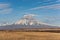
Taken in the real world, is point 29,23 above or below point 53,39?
above

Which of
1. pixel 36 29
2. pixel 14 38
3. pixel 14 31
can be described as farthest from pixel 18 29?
pixel 14 38

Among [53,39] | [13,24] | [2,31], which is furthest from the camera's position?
[2,31]

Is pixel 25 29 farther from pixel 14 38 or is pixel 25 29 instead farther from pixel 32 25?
pixel 14 38

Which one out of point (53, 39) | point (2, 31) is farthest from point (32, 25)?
point (53, 39)

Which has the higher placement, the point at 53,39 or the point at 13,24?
the point at 13,24

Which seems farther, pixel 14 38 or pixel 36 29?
pixel 36 29

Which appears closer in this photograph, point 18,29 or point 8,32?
point 8,32

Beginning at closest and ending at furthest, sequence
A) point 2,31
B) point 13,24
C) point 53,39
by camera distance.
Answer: point 53,39 → point 13,24 → point 2,31

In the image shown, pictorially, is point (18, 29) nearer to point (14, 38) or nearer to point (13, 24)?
point (13, 24)
